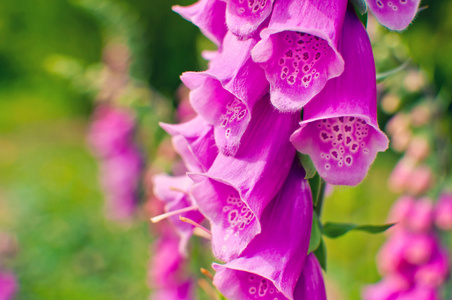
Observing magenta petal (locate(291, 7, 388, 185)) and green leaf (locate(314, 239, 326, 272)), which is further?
green leaf (locate(314, 239, 326, 272))

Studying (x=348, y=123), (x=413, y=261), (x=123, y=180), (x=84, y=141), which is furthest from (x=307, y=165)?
(x=84, y=141)

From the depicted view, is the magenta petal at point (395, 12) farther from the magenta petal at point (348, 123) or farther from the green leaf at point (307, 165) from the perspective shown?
the green leaf at point (307, 165)

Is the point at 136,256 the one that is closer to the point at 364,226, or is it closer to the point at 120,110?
the point at 120,110

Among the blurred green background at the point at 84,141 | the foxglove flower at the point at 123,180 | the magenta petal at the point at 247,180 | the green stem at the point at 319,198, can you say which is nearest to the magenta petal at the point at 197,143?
the magenta petal at the point at 247,180

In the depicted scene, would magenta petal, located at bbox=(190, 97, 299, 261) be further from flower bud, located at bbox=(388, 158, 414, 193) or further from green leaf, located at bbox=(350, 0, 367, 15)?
flower bud, located at bbox=(388, 158, 414, 193)

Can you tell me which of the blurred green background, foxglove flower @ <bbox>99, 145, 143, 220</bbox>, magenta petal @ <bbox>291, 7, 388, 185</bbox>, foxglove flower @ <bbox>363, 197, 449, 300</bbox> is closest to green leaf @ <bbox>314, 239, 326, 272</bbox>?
magenta petal @ <bbox>291, 7, 388, 185</bbox>

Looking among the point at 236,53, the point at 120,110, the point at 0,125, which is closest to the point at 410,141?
the point at 236,53
